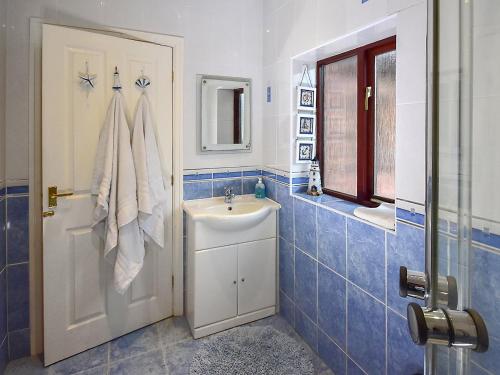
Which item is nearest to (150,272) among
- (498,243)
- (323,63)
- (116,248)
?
(116,248)

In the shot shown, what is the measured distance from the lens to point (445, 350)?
0.53 meters

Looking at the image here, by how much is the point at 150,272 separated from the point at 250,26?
196cm

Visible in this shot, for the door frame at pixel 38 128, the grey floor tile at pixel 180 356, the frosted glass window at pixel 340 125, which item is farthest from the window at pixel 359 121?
the grey floor tile at pixel 180 356

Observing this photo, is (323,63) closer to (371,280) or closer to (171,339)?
(371,280)

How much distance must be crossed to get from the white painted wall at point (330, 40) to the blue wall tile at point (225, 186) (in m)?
0.29

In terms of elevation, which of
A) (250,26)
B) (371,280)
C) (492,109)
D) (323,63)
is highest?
(250,26)

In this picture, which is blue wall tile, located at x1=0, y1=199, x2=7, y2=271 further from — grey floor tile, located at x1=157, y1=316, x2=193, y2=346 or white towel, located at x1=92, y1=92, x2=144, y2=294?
grey floor tile, located at x1=157, y1=316, x2=193, y2=346

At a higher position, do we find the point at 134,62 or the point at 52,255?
the point at 134,62

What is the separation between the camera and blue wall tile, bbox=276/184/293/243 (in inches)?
82.4

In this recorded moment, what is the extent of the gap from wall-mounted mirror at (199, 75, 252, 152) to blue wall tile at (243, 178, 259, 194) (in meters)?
0.25

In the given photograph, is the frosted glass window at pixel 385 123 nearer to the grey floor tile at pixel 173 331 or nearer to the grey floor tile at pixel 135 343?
the grey floor tile at pixel 173 331

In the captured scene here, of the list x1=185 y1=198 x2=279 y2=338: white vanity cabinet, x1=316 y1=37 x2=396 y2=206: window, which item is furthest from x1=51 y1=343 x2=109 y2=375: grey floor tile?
x1=316 y1=37 x2=396 y2=206: window

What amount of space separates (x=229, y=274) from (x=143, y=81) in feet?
4.52

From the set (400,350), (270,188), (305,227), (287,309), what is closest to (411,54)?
(305,227)
